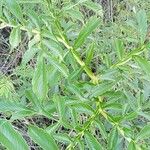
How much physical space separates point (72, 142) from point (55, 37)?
12.0 inches

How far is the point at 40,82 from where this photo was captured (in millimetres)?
937

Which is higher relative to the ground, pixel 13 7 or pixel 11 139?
pixel 13 7

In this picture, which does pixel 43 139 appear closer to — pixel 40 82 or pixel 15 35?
pixel 40 82

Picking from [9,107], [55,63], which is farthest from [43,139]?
[55,63]

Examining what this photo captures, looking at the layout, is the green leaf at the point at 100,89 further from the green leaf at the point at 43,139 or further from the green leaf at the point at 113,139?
the green leaf at the point at 43,139

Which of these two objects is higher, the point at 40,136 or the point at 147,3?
the point at 40,136

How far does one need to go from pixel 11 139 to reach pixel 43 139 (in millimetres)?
121

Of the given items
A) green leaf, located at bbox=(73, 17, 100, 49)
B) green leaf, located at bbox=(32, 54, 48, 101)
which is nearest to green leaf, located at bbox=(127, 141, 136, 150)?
green leaf, located at bbox=(32, 54, 48, 101)

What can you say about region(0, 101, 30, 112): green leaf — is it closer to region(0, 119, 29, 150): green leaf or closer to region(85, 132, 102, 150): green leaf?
region(85, 132, 102, 150): green leaf

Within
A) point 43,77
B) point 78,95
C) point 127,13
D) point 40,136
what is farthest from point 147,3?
point 40,136

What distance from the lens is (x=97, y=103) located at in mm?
1099

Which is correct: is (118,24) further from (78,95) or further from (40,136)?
(40,136)

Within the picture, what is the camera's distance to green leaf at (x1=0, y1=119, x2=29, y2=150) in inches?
20.0

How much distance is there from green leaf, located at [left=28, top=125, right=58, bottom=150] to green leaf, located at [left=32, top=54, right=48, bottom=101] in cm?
27
